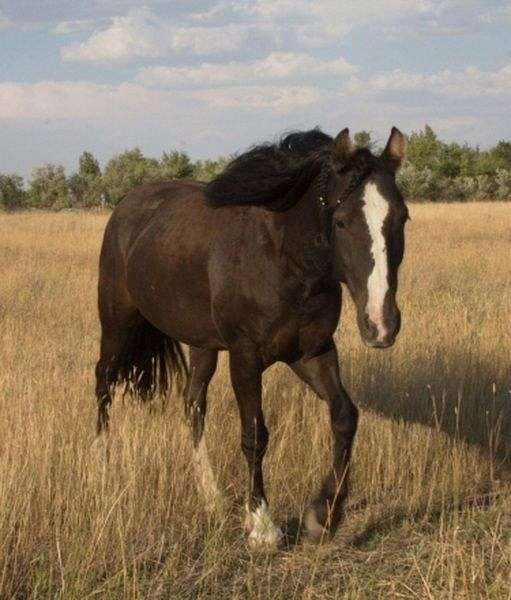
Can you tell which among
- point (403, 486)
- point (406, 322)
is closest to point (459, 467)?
point (403, 486)

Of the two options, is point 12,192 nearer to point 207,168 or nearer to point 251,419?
point 207,168

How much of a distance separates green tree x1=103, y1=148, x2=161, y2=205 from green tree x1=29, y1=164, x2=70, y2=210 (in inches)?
106

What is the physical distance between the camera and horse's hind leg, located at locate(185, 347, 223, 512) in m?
4.88

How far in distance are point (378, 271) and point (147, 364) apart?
306 cm

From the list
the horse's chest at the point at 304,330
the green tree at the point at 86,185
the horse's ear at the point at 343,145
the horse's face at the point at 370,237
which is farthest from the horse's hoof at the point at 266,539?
the green tree at the point at 86,185

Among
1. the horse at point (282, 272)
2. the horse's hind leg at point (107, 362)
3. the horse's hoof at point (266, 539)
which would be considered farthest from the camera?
the horse's hind leg at point (107, 362)

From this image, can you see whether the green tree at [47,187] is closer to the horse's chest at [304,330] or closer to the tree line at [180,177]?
the tree line at [180,177]

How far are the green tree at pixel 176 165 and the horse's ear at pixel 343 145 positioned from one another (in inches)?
1627

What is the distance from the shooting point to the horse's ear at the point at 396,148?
165 inches

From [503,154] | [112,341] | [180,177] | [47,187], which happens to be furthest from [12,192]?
[112,341]

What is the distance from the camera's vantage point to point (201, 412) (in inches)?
232

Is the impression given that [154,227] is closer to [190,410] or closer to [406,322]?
[190,410]

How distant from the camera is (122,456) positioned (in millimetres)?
4777

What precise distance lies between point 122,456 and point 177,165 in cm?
4341
